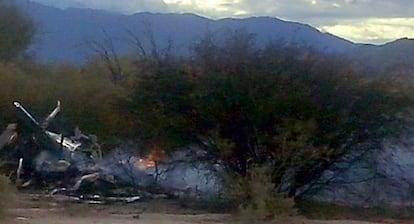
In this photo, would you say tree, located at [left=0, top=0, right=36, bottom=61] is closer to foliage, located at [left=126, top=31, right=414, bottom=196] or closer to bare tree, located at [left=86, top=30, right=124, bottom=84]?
bare tree, located at [left=86, top=30, right=124, bottom=84]

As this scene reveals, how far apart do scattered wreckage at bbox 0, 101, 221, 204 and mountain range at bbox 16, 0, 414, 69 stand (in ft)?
9.71

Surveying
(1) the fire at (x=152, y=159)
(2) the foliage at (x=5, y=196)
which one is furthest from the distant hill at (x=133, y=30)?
(2) the foliage at (x=5, y=196)

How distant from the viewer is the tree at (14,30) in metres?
45.2

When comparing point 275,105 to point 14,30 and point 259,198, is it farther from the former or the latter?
point 14,30

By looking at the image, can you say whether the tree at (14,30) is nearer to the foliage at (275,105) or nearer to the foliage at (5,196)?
the foliage at (275,105)

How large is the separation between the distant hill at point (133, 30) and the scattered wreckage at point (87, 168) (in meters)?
3.07

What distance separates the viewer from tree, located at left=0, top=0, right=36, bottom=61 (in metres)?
45.2

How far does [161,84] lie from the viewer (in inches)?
1032

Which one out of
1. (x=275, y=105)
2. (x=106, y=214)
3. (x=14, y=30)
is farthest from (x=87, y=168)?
(x=14, y=30)

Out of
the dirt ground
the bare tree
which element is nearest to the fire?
the dirt ground

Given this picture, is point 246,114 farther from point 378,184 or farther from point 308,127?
point 378,184

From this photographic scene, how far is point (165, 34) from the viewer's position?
149 ft

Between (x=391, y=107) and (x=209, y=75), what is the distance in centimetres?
423

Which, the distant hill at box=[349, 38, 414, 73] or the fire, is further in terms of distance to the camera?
the distant hill at box=[349, 38, 414, 73]
